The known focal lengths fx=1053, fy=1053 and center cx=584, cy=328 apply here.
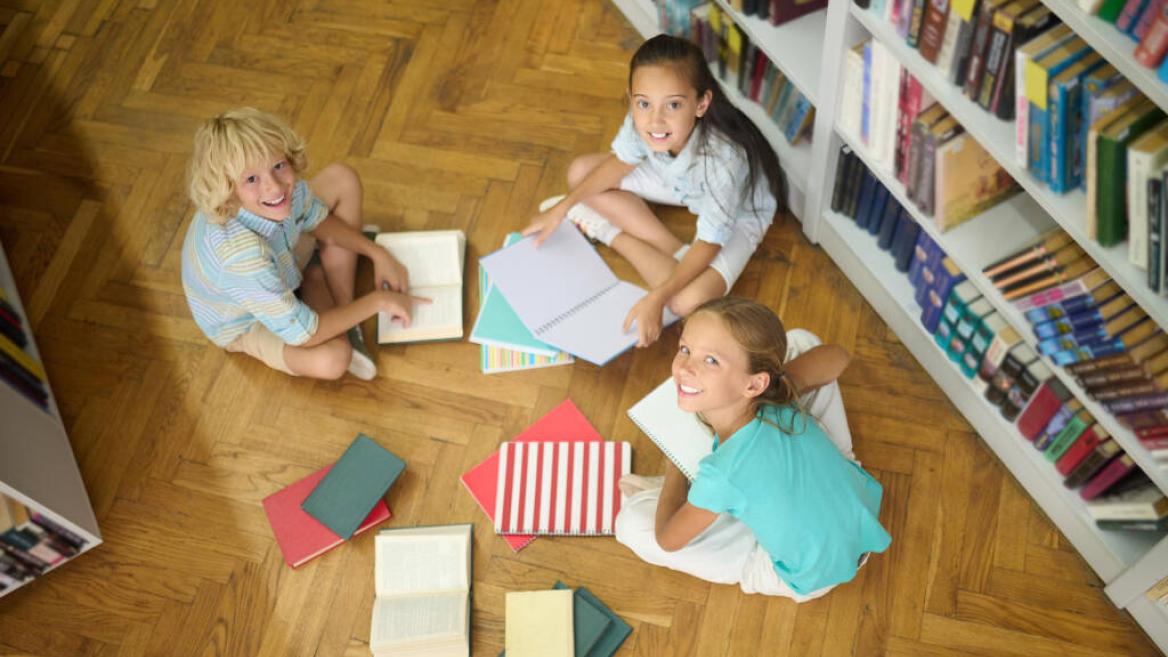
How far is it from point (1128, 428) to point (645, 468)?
0.91 m

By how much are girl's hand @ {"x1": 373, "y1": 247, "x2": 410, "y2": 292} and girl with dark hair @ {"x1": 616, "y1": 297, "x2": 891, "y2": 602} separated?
0.82 metres

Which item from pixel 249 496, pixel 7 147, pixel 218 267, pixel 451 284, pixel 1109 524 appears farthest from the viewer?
pixel 7 147

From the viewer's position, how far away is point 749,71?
2.38 m

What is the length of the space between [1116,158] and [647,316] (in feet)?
3.22

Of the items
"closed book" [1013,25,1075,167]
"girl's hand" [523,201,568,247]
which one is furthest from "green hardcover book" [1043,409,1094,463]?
"girl's hand" [523,201,568,247]

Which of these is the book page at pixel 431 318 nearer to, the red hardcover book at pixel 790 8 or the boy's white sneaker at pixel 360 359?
the boy's white sneaker at pixel 360 359

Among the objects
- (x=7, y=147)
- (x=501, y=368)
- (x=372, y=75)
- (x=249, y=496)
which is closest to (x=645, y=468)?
(x=501, y=368)

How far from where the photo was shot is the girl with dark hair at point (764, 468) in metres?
1.71

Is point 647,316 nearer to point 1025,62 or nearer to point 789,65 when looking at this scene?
point 789,65

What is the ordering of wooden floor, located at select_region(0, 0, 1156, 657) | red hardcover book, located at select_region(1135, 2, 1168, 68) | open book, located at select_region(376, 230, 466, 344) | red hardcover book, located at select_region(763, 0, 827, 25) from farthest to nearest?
open book, located at select_region(376, 230, 466, 344), red hardcover book, located at select_region(763, 0, 827, 25), wooden floor, located at select_region(0, 0, 1156, 657), red hardcover book, located at select_region(1135, 2, 1168, 68)

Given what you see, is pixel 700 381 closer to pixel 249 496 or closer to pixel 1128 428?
pixel 1128 428

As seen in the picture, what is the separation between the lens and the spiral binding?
2273 millimetres

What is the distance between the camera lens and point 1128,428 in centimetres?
173

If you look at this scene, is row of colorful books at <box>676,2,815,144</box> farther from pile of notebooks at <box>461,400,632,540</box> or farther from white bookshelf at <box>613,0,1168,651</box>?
pile of notebooks at <box>461,400,632,540</box>
